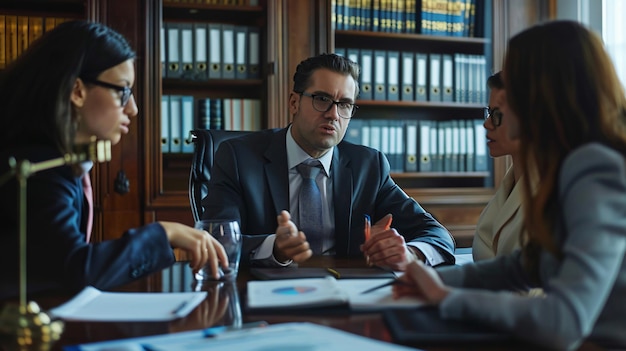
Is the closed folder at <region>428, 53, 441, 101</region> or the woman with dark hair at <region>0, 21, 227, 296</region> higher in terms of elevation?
the closed folder at <region>428, 53, 441, 101</region>

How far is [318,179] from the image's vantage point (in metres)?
2.22

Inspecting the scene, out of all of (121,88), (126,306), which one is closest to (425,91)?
(121,88)

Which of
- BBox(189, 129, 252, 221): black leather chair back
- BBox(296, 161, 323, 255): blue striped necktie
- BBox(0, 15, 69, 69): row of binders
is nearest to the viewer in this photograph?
BBox(296, 161, 323, 255): blue striped necktie

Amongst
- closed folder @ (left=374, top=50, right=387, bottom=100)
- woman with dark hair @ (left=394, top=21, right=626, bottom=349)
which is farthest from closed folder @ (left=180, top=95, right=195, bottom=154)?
woman with dark hair @ (left=394, top=21, right=626, bottom=349)

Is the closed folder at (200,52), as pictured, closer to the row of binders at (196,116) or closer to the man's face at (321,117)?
the row of binders at (196,116)

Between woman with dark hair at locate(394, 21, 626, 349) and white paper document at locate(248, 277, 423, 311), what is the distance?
80 mm

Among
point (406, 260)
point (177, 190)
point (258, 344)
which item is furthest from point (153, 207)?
point (258, 344)

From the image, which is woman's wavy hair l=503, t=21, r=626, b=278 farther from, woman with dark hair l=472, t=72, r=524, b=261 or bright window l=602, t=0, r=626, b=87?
bright window l=602, t=0, r=626, b=87

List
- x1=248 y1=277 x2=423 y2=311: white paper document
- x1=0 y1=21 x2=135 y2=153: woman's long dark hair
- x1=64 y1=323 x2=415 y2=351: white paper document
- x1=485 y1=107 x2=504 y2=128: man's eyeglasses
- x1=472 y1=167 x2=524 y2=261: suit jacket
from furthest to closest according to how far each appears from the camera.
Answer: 1. x1=485 y1=107 x2=504 y2=128: man's eyeglasses
2. x1=472 y1=167 x2=524 y2=261: suit jacket
3. x1=0 y1=21 x2=135 y2=153: woman's long dark hair
4. x1=248 y1=277 x2=423 y2=311: white paper document
5. x1=64 y1=323 x2=415 y2=351: white paper document

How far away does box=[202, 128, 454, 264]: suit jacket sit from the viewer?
2104 millimetres

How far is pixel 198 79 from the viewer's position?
11.0 ft

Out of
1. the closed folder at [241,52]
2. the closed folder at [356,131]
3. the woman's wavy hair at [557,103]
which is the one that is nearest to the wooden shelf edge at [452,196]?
the closed folder at [356,131]

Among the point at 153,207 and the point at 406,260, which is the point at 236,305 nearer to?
the point at 406,260

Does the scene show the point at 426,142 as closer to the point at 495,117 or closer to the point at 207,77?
the point at 207,77
